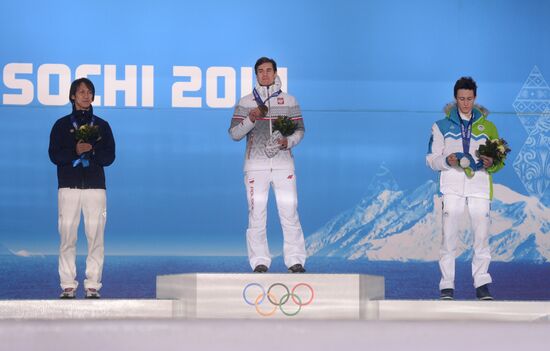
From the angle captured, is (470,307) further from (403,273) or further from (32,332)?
(32,332)

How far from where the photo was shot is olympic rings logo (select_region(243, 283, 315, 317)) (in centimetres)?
636

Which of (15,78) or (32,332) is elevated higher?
(15,78)

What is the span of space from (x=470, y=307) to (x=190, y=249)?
2.82 meters

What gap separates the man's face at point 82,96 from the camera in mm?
6988

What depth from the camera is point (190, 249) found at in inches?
341

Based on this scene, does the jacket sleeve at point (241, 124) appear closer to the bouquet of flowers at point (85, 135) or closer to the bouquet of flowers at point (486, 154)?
the bouquet of flowers at point (85, 135)

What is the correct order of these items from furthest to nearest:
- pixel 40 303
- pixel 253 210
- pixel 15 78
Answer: pixel 15 78
pixel 253 210
pixel 40 303

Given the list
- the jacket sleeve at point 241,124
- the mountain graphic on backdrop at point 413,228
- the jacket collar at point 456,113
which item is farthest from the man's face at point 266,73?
the mountain graphic on backdrop at point 413,228

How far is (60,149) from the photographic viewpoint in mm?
6926

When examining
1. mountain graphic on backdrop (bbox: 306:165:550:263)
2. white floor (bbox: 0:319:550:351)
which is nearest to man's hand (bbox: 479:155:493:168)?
mountain graphic on backdrop (bbox: 306:165:550:263)

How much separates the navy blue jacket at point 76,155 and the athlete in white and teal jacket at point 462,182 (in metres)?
2.10

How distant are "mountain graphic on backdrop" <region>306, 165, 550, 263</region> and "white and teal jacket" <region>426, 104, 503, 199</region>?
1779 mm

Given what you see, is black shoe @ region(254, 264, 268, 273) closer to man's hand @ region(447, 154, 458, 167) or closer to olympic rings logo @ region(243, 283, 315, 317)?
olympic rings logo @ region(243, 283, 315, 317)

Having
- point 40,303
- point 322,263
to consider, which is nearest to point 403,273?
point 322,263
